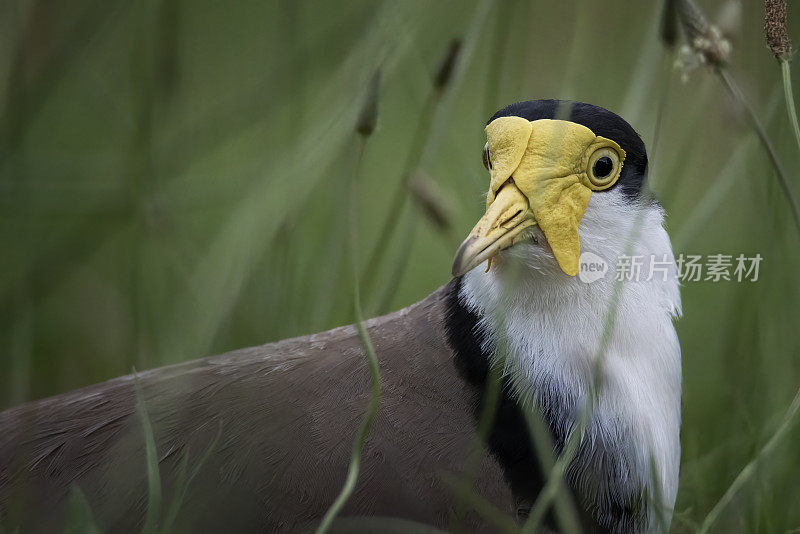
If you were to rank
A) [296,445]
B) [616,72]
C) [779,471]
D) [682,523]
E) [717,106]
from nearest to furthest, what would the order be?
[296,445], [682,523], [779,471], [717,106], [616,72]

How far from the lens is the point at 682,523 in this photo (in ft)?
7.43

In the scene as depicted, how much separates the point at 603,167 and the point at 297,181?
76 centimetres

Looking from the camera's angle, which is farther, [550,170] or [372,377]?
[550,170]

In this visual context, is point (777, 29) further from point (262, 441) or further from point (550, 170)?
point (262, 441)

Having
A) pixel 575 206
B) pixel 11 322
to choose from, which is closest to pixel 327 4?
pixel 575 206

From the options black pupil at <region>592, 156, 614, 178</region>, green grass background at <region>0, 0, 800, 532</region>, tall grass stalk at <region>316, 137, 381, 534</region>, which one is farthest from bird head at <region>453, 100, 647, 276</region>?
tall grass stalk at <region>316, 137, 381, 534</region>

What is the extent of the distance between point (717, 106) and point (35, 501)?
251 cm

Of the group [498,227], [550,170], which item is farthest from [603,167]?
[498,227]

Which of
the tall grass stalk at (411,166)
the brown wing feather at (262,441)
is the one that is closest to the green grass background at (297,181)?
the tall grass stalk at (411,166)

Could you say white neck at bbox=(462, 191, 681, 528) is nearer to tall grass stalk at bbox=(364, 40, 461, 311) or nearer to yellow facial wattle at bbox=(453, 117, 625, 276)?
yellow facial wattle at bbox=(453, 117, 625, 276)

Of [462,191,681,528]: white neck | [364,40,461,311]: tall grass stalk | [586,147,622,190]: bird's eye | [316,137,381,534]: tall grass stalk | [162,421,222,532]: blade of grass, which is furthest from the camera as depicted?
[586,147,622,190]: bird's eye

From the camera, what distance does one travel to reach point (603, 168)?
2055 mm

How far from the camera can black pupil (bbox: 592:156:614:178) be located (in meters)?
2.04

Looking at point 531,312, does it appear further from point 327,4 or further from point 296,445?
point 327,4
